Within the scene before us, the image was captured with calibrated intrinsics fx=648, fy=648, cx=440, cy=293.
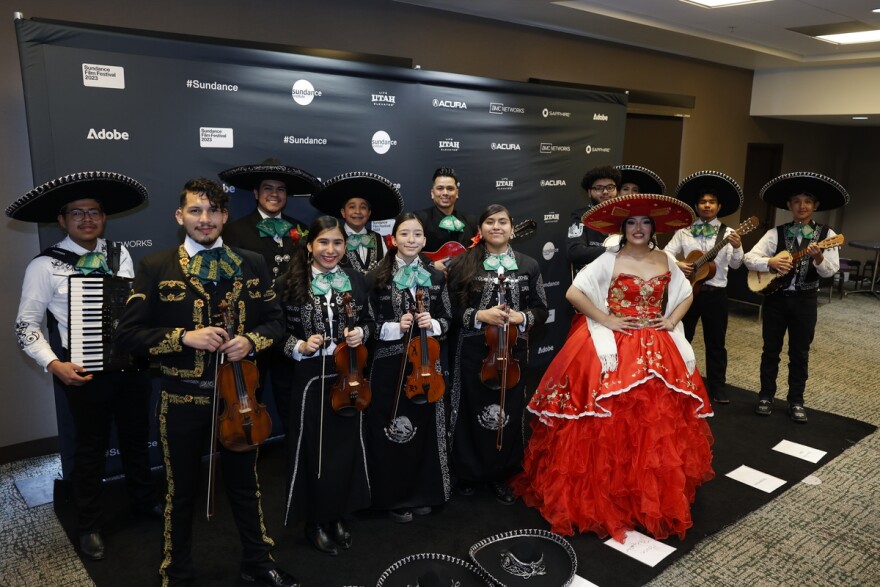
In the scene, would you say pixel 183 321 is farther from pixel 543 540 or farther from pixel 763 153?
pixel 763 153

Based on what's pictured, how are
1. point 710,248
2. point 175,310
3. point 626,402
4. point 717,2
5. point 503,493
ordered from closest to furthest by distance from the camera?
1. point 175,310
2. point 626,402
3. point 503,493
4. point 710,248
5. point 717,2

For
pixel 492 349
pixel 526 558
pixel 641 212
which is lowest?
pixel 526 558

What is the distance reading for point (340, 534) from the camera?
125 inches

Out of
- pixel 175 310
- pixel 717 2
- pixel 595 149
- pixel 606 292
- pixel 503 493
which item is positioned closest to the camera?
pixel 175 310

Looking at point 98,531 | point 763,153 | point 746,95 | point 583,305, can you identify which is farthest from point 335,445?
point 763,153

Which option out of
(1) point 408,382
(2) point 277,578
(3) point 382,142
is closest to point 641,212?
(1) point 408,382

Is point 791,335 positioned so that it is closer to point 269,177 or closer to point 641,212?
point 641,212

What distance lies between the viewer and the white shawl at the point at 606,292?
11.1 ft

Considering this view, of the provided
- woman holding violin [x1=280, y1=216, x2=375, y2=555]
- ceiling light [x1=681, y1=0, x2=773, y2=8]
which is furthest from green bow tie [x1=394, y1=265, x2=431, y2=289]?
ceiling light [x1=681, y1=0, x2=773, y2=8]

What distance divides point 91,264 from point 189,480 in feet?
3.69

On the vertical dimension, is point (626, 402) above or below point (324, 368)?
below

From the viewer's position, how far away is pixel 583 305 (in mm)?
3451

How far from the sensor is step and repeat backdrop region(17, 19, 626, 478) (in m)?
3.42

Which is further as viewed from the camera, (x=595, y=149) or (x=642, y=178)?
(x=595, y=149)
